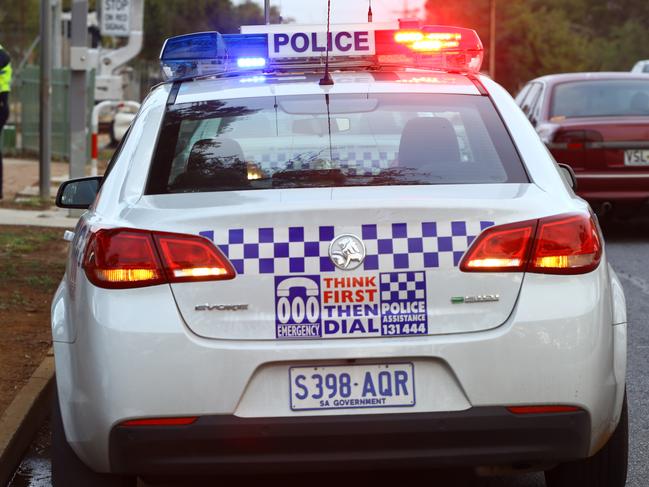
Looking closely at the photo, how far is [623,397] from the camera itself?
4.12 metres

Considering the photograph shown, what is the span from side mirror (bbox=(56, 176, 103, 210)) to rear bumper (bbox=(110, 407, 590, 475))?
5.21 feet

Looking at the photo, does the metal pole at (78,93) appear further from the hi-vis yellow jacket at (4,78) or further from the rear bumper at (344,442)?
the rear bumper at (344,442)

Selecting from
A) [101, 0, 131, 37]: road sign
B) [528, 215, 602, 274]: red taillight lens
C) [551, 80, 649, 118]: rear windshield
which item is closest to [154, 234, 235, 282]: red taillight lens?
[528, 215, 602, 274]: red taillight lens

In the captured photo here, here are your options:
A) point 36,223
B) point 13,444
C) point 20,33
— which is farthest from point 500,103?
point 20,33

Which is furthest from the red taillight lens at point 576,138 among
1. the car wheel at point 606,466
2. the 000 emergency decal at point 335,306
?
the 000 emergency decal at point 335,306

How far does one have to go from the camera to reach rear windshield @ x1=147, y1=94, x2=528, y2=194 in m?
4.09

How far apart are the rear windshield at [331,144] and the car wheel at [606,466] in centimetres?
86

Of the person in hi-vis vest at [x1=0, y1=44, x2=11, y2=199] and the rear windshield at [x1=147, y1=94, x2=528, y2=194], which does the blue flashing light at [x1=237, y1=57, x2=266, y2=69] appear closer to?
the rear windshield at [x1=147, y1=94, x2=528, y2=194]

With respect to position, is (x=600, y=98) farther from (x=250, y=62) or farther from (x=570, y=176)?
(x=250, y=62)

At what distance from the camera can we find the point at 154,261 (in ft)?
12.4

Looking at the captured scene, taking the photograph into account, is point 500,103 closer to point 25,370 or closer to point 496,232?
point 496,232

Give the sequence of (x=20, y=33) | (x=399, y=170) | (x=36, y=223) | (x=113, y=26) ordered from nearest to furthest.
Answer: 1. (x=399, y=170)
2. (x=36, y=223)
3. (x=113, y=26)
4. (x=20, y=33)

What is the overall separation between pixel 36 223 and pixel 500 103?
30.6 feet

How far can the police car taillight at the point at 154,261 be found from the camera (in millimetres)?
3736
